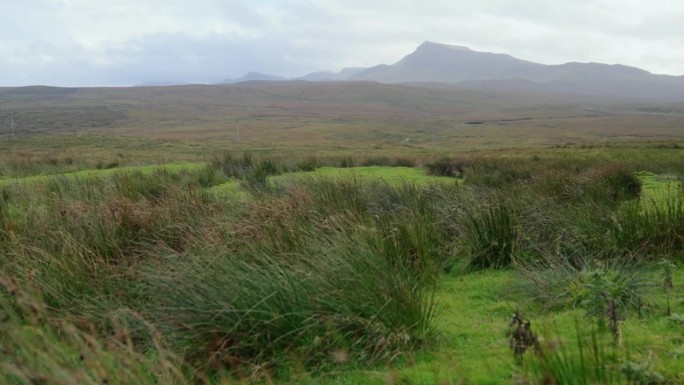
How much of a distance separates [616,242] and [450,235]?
2002mm

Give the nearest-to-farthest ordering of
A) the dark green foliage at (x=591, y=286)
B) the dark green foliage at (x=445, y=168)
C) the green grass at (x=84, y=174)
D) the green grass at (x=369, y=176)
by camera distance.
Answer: the dark green foliage at (x=591, y=286)
the green grass at (x=369, y=176)
the green grass at (x=84, y=174)
the dark green foliage at (x=445, y=168)

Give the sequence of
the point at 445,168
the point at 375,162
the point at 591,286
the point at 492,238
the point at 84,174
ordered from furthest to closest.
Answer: the point at 375,162
the point at 445,168
the point at 84,174
the point at 492,238
the point at 591,286

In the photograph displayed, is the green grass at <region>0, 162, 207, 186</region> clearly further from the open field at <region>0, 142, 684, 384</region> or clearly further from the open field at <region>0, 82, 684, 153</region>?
the open field at <region>0, 82, 684, 153</region>

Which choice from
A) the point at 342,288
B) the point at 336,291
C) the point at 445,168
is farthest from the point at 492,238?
the point at 445,168

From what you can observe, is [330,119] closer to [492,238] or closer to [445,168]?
[445,168]

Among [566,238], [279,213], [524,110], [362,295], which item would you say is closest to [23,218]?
[279,213]

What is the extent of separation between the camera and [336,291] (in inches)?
162

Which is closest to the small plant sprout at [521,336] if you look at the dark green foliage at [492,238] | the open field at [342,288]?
the open field at [342,288]

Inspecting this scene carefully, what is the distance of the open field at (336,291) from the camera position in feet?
10.6

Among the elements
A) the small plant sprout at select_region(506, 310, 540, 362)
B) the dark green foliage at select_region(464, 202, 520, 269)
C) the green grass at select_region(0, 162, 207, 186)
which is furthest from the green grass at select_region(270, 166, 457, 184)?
the small plant sprout at select_region(506, 310, 540, 362)

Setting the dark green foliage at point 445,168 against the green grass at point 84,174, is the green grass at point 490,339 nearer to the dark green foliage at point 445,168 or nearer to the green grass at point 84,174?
the green grass at point 84,174

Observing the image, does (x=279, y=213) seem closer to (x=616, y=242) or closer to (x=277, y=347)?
(x=277, y=347)

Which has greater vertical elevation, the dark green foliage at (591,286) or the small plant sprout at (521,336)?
the small plant sprout at (521,336)

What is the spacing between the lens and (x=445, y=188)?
9.91m
